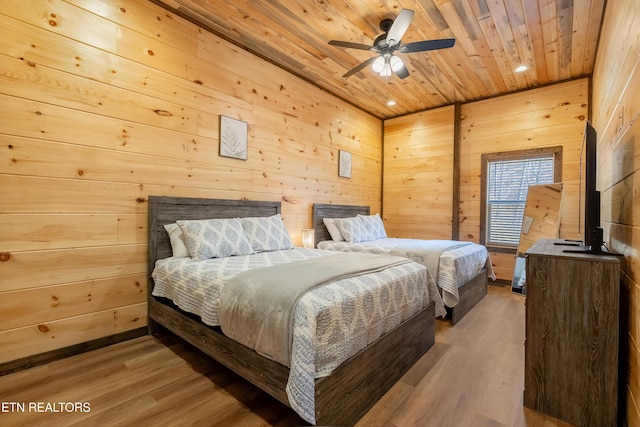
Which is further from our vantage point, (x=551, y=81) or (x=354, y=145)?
(x=354, y=145)

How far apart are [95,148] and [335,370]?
233 cm

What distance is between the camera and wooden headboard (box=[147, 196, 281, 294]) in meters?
2.50

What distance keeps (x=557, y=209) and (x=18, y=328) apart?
17.7 feet

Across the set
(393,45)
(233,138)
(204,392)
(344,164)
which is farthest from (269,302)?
(344,164)

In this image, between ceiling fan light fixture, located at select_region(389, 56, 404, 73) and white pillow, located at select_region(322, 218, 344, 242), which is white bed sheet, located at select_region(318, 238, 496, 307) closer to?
white pillow, located at select_region(322, 218, 344, 242)

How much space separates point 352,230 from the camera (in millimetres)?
3945

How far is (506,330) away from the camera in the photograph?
2.66 meters

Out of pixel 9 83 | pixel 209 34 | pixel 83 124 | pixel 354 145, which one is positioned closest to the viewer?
pixel 9 83

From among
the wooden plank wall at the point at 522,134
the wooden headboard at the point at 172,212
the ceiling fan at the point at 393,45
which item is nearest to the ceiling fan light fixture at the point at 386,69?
the ceiling fan at the point at 393,45

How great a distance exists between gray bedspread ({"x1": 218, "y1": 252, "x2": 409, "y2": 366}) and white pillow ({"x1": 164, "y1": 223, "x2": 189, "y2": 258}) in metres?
0.98

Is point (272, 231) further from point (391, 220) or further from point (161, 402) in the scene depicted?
point (391, 220)

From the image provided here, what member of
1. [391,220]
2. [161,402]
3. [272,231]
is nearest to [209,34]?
[272,231]

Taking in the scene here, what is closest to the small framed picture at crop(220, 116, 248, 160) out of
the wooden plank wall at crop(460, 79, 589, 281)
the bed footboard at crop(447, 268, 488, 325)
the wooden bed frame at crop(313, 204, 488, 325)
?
the wooden bed frame at crop(313, 204, 488, 325)

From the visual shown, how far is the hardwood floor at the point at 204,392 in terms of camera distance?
4.96 ft
